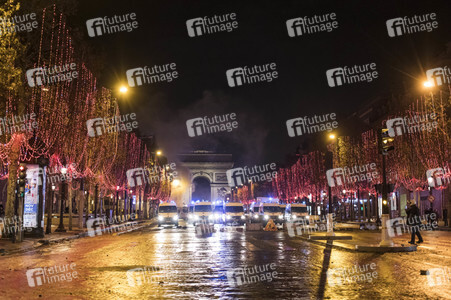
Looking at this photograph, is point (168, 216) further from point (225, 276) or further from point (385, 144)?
point (225, 276)

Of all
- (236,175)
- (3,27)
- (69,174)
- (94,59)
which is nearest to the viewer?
(3,27)

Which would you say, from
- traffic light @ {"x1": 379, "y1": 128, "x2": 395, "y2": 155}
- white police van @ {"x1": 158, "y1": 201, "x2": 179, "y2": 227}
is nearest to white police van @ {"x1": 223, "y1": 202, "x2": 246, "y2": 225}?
white police van @ {"x1": 158, "y1": 201, "x2": 179, "y2": 227}

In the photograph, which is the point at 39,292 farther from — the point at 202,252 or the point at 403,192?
the point at 403,192

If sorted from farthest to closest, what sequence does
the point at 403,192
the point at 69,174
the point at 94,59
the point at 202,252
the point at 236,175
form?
the point at 236,175 < the point at 403,192 < the point at 69,174 < the point at 94,59 < the point at 202,252

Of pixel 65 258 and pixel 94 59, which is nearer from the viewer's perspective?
pixel 65 258

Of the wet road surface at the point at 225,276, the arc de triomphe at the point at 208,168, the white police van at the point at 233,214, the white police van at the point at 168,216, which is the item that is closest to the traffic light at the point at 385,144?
the wet road surface at the point at 225,276

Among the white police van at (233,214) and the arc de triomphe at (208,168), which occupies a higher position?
the arc de triomphe at (208,168)

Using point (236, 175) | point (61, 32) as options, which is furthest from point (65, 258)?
point (236, 175)

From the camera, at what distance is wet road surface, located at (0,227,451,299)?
30.3ft

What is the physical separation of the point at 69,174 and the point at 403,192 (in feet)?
140

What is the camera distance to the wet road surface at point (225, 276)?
9234mm

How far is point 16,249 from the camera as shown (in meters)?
19.5

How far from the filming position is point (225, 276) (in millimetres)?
11500

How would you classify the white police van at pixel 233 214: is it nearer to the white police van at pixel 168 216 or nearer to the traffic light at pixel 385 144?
the white police van at pixel 168 216
